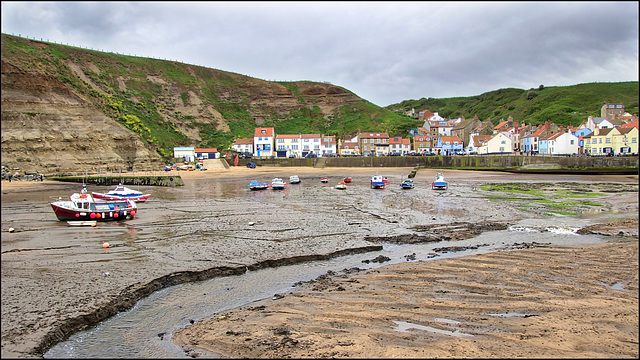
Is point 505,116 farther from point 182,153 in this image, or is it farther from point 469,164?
point 182,153

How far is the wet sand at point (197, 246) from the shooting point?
9531 mm

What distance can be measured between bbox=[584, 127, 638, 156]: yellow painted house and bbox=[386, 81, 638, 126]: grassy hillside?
1792 inches

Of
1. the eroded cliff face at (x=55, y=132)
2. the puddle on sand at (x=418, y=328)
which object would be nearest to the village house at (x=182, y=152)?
the eroded cliff face at (x=55, y=132)

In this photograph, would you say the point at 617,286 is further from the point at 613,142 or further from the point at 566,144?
the point at 566,144

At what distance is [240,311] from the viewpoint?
10438mm

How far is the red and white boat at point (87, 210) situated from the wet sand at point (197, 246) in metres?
1.19

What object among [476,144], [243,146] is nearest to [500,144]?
[476,144]

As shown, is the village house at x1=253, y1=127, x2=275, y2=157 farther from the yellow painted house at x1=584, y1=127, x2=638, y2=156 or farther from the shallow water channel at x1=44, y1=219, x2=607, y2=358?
the shallow water channel at x1=44, y1=219, x2=607, y2=358

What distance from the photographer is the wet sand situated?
9531mm

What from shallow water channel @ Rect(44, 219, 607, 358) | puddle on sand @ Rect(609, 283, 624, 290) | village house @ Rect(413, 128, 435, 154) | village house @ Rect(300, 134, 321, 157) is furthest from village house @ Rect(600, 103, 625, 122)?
puddle on sand @ Rect(609, 283, 624, 290)

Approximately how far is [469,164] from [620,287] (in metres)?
68.2

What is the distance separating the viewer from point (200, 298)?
1181 cm

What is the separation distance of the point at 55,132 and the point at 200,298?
2362 inches

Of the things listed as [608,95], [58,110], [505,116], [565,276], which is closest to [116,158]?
[58,110]
